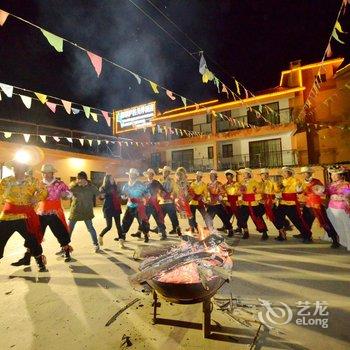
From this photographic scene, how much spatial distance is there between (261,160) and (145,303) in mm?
21698

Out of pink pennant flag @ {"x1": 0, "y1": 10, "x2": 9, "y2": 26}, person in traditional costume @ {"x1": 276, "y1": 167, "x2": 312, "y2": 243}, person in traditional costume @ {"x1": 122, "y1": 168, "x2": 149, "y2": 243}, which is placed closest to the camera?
pink pennant flag @ {"x1": 0, "y1": 10, "x2": 9, "y2": 26}

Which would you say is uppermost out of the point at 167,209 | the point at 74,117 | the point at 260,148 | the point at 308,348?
the point at 74,117

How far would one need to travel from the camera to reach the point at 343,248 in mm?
6832

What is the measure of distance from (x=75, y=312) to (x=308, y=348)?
2.94m

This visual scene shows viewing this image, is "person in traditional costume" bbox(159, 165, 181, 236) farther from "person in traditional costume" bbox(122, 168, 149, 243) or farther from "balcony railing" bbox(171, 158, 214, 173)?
"balcony railing" bbox(171, 158, 214, 173)

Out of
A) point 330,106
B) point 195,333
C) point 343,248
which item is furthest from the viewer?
point 330,106

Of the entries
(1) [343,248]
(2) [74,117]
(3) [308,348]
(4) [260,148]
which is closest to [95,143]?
(2) [74,117]

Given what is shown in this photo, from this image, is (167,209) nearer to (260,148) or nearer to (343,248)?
(343,248)

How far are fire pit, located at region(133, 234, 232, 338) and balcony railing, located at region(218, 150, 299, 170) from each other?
20.3 metres

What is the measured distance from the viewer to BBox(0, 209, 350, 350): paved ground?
3.10m

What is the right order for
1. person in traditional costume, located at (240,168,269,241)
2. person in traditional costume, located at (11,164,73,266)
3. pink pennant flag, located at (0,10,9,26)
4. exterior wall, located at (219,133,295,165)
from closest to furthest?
1. pink pennant flag, located at (0,10,9,26)
2. person in traditional costume, located at (11,164,73,266)
3. person in traditional costume, located at (240,168,269,241)
4. exterior wall, located at (219,133,295,165)

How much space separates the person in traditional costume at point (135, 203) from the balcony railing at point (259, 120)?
17.6 meters

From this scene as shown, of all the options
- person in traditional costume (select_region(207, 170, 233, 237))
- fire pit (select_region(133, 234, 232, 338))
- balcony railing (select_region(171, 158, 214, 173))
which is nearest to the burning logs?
fire pit (select_region(133, 234, 232, 338))

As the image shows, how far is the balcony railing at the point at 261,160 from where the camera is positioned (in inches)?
880
